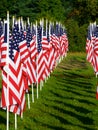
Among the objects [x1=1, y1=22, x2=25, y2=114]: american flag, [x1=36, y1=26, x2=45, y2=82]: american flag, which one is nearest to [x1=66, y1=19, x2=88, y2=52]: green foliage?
[x1=36, y1=26, x2=45, y2=82]: american flag

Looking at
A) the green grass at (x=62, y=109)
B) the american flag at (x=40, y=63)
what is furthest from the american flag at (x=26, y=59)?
the american flag at (x=40, y=63)

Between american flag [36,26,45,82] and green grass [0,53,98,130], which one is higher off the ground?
american flag [36,26,45,82]

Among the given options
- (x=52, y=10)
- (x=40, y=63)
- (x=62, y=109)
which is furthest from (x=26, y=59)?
(x=52, y=10)

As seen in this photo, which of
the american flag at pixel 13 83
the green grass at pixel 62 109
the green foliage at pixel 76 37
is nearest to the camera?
the american flag at pixel 13 83

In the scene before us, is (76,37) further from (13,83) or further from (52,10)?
(13,83)

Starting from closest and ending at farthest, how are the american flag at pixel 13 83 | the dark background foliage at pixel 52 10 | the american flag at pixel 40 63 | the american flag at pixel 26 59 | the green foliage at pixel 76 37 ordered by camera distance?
1. the american flag at pixel 13 83
2. the american flag at pixel 26 59
3. the american flag at pixel 40 63
4. the green foliage at pixel 76 37
5. the dark background foliage at pixel 52 10

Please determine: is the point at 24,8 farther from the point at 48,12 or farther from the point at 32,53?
the point at 32,53

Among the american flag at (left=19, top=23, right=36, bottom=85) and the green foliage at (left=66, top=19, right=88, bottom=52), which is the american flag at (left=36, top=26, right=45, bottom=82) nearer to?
the american flag at (left=19, top=23, right=36, bottom=85)

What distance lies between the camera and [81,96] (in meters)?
26.4

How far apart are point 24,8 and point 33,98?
80795 millimetres

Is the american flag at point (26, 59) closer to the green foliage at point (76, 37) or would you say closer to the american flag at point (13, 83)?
the american flag at point (13, 83)

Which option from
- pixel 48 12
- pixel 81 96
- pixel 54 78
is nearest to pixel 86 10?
pixel 48 12

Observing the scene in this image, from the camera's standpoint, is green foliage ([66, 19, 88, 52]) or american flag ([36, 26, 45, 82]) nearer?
american flag ([36, 26, 45, 82])

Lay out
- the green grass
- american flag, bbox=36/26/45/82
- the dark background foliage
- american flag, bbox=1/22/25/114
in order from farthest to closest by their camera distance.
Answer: the dark background foliage → american flag, bbox=36/26/45/82 → the green grass → american flag, bbox=1/22/25/114
